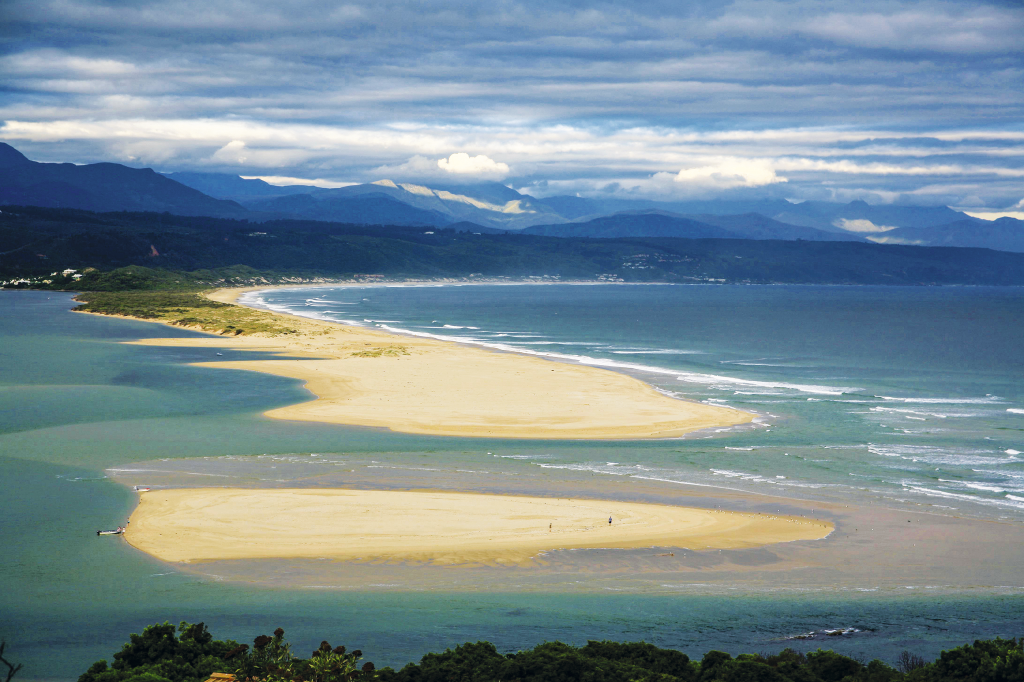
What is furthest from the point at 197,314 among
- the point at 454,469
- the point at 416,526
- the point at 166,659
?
the point at 166,659

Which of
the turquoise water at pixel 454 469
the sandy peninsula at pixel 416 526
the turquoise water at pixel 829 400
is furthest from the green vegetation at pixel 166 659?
the turquoise water at pixel 829 400

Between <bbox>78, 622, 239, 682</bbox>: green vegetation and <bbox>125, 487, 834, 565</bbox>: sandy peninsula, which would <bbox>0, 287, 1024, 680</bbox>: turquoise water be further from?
<bbox>78, 622, 239, 682</bbox>: green vegetation

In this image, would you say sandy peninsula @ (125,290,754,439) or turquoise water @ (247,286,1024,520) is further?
sandy peninsula @ (125,290,754,439)

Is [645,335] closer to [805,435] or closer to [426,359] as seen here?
[426,359]

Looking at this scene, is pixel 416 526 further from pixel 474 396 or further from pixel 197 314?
pixel 197 314

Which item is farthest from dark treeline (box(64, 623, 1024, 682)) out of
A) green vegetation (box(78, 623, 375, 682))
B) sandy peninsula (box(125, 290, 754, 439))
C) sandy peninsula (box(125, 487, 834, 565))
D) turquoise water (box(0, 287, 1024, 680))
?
sandy peninsula (box(125, 290, 754, 439))

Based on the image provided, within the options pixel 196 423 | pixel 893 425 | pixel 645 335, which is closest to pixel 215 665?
pixel 196 423
